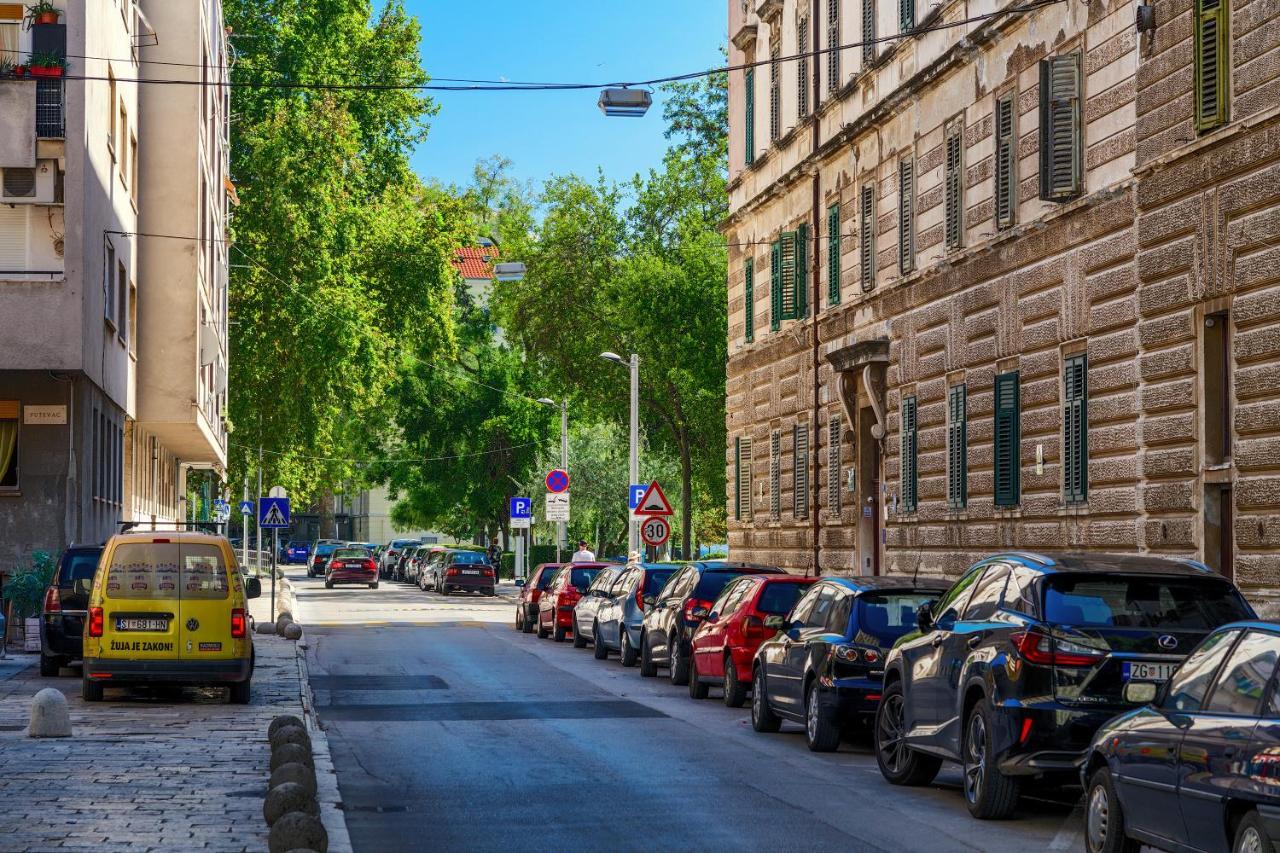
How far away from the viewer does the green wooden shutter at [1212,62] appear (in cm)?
1936

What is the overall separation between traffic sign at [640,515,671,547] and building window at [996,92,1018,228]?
14.1 meters

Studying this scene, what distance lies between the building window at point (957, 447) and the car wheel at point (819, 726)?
33.4 feet

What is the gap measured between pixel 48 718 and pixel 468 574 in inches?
1963

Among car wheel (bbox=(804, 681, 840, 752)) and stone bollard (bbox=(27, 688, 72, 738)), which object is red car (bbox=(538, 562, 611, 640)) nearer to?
car wheel (bbox=(804, 681, 840, 752))

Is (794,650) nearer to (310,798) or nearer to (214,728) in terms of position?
(214,728)

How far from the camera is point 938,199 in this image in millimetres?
28734

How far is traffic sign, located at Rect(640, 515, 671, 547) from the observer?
127 feet

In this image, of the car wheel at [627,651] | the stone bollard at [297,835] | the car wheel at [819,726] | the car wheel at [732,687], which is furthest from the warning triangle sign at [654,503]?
the stone bollard at [297,835]

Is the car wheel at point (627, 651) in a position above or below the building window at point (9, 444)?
below

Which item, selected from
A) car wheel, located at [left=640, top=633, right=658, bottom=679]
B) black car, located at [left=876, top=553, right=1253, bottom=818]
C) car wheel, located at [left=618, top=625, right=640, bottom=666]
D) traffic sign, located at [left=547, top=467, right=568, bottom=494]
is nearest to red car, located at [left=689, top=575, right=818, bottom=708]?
car wheel, located at [left=640, top=633, right=658, bottom=679]

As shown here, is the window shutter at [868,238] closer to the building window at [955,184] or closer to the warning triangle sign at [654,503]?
the building window at [955,184]

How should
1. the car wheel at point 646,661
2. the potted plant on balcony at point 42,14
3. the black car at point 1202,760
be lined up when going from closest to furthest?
the black car at point 1202,760, the car wheel at point 646,661, the potted plant on balcony at point 42,14

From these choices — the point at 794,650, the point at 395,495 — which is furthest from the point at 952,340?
the point at 395,495

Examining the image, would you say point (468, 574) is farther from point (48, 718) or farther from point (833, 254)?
point (48, 718)
